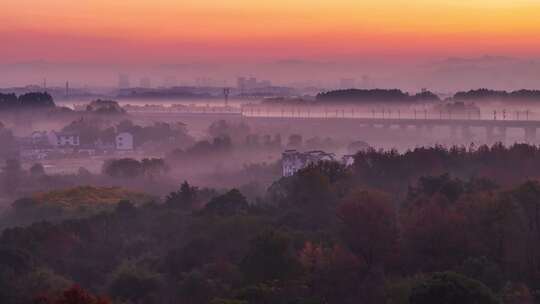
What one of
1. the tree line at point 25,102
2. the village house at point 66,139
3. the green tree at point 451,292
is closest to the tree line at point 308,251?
the green tree at point 451,292

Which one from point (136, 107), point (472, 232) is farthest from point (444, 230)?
point (136, 107)

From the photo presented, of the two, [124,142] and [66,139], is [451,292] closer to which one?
[124,142]

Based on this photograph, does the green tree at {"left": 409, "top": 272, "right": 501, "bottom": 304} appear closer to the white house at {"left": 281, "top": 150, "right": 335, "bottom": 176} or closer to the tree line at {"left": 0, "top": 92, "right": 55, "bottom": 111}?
the white house at {"left": 281, "top": 150, "right": 335, "bottom": 176}

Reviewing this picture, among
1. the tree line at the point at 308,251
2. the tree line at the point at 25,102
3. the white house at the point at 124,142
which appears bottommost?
the tree line at the point at 308,251

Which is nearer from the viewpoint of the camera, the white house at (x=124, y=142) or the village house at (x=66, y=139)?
the white house at (x=124, y=142)

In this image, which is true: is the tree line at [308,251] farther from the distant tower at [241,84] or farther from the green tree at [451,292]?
the distant tower at [241,84]

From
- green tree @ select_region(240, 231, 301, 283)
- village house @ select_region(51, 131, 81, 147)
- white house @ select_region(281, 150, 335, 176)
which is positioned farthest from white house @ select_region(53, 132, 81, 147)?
green tree @ select_region(240, 231, 301, 283)

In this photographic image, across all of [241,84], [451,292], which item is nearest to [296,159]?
[451,292]

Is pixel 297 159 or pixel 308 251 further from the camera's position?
pixel 297 159

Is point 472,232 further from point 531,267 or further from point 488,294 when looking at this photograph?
point 488,294
